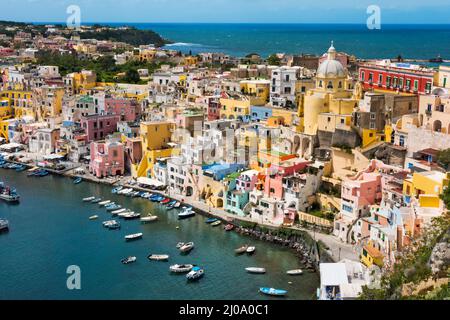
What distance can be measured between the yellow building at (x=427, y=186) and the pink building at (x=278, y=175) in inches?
159

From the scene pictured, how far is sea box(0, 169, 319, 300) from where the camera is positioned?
1381cm

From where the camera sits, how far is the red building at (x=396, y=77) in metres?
20.0

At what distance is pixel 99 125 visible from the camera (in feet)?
87.4

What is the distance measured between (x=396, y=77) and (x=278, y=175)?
646cm

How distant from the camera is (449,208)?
13.0m

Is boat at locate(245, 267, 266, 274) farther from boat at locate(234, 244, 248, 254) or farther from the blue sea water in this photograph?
the blue sea water

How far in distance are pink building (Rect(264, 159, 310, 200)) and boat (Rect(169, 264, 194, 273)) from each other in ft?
14.3

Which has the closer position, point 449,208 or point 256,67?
point 449,208

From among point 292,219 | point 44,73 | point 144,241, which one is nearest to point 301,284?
point 292,219

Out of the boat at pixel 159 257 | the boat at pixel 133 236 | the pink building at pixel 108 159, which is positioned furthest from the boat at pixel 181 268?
the pink building at pixel 108 159

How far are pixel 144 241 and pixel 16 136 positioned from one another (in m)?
15.2

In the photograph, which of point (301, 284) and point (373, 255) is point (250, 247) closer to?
point (301, 284)

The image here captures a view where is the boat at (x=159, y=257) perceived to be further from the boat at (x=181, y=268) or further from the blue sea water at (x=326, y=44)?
the blue sea water at (x=326, y=44)
